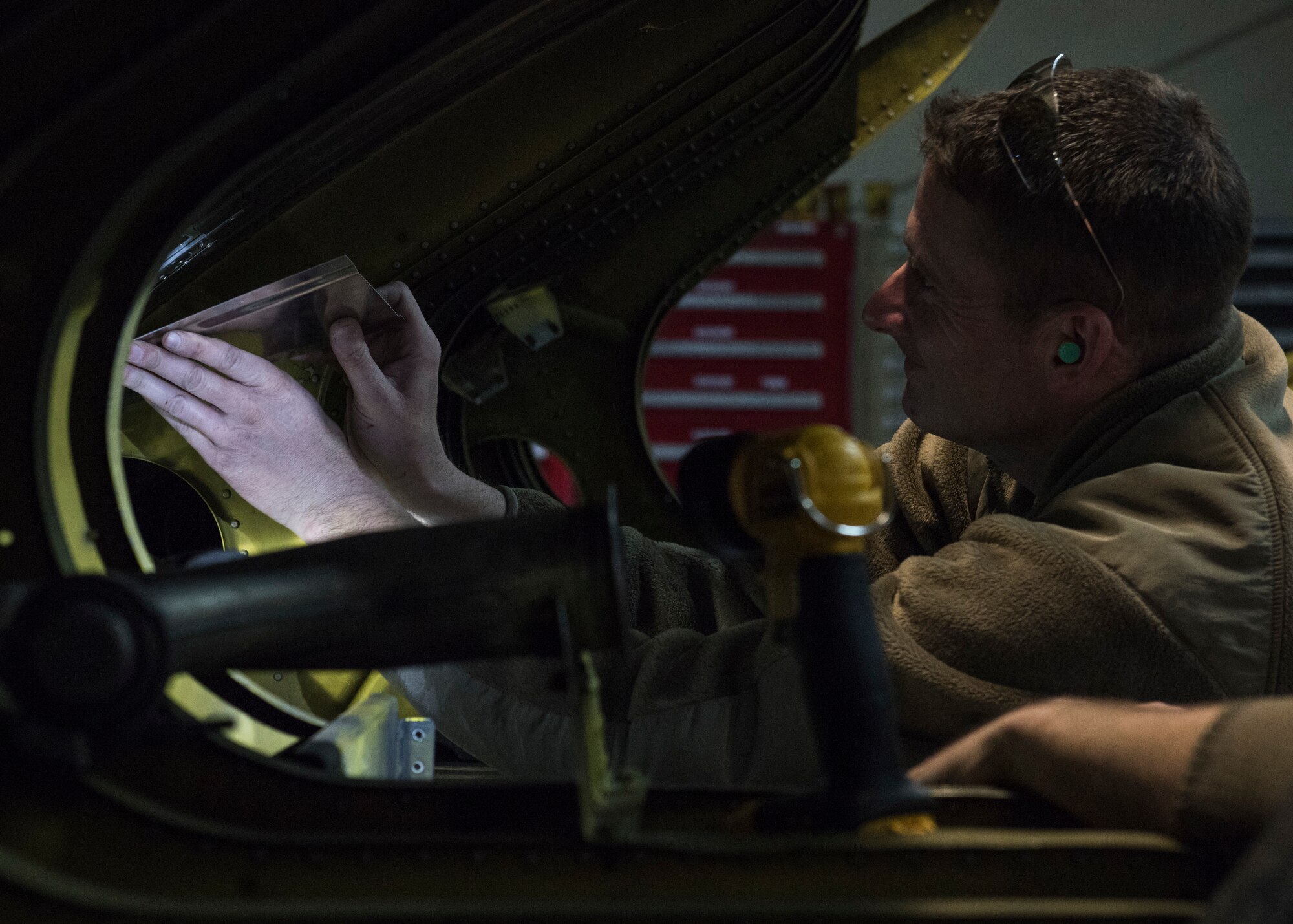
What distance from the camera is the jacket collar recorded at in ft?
4.25

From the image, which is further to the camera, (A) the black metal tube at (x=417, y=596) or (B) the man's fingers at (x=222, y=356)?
(B) the man's fingers at (x=222, y=356)

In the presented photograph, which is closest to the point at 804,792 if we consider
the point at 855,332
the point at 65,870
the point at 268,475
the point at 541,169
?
the point at 65,870

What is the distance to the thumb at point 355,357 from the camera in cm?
141

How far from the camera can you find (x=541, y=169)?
1840 mm

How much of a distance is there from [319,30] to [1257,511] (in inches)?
38.5

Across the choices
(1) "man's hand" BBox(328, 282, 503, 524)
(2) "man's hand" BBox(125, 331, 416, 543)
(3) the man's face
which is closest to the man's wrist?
(1) "man's hand" BBox(328, 282, 503, 524)

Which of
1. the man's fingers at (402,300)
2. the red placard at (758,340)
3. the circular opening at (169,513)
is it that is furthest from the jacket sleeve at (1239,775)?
the red placard at (758,340)

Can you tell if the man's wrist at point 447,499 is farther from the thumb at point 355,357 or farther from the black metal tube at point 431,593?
the black metal tube at point 431,593

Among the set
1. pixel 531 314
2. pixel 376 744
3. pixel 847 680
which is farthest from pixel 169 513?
pixel 847 680

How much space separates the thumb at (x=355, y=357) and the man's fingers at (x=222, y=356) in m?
0.09

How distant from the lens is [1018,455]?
1.51 metres

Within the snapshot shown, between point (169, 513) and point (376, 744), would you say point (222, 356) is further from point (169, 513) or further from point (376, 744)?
point (376, 744)

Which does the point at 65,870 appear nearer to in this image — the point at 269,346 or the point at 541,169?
the point at 269,346

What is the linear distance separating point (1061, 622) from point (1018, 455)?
1.65ft
